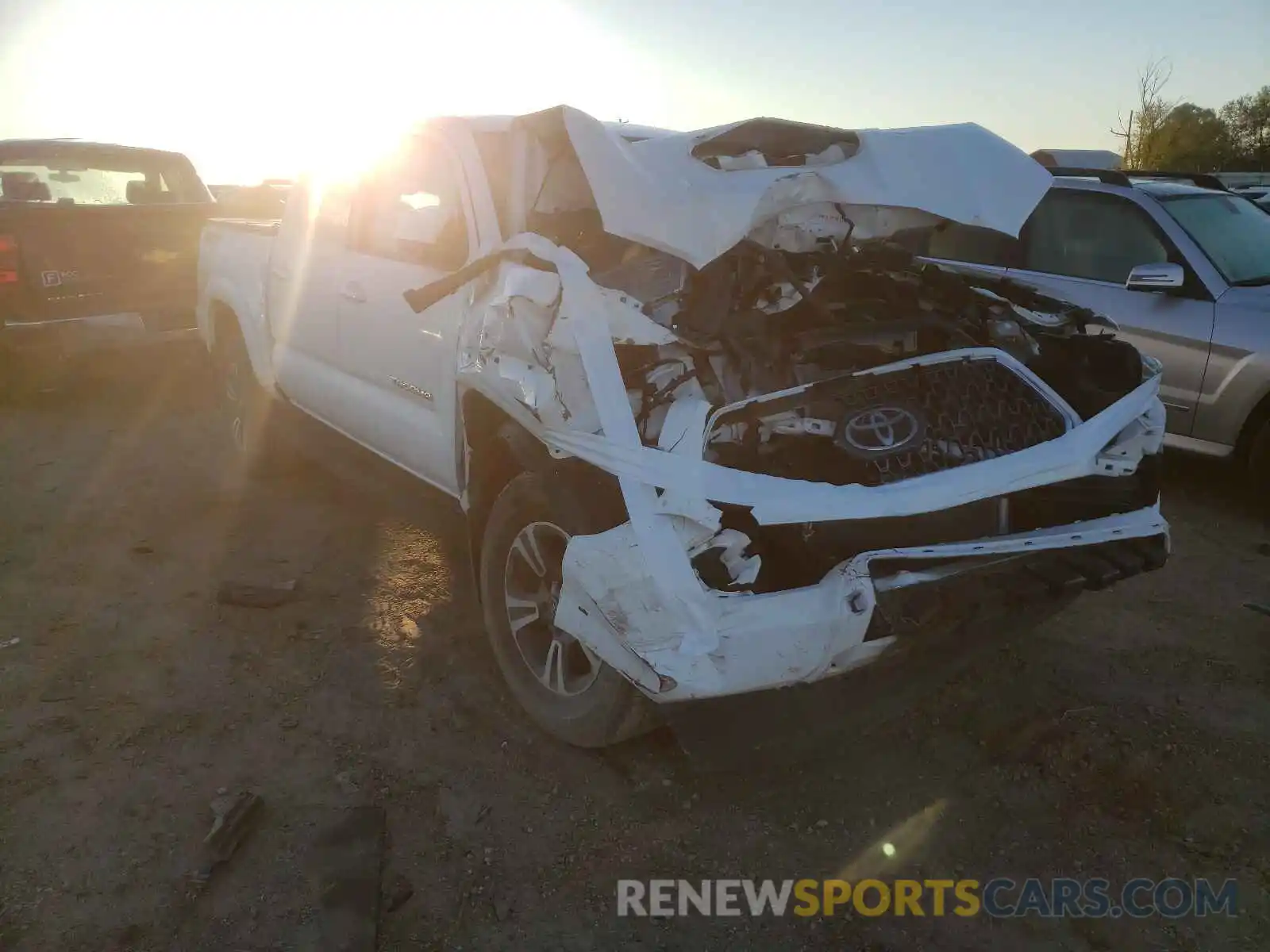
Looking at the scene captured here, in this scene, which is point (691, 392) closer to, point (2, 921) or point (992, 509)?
point (992, 509)

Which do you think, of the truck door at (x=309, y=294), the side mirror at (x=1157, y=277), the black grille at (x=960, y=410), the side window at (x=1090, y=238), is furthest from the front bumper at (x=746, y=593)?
the side window at (x=1090, y=238)

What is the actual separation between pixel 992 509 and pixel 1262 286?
11.7 ft

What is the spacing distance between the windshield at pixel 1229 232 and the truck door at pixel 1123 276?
19cm

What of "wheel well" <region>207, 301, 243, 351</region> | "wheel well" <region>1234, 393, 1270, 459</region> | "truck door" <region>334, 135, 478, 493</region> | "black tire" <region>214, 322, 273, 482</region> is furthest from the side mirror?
"wheel well" <region>207, 301, 243, 351</region>

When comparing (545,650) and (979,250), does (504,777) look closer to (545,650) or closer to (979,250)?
(545,650)

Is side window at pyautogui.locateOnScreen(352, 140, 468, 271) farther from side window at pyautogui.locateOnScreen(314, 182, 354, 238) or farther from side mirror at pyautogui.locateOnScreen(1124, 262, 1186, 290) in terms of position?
side mirror at pyautogui.locateOnScreen(1124, 262, 1186, 290)

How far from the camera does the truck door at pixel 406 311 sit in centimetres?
346

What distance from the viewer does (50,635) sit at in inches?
148

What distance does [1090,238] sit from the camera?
5.59 metres

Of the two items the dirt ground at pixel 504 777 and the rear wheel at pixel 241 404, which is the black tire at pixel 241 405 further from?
the dirt ground at pixel 504 777

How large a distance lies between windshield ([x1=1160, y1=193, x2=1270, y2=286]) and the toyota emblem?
11.5 ft

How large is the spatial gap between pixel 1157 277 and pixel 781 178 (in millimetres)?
3014

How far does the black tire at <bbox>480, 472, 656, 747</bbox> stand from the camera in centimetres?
267

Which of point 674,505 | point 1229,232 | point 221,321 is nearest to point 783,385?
point 674,505
